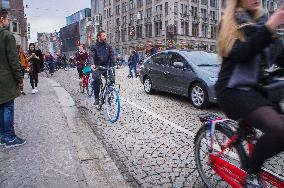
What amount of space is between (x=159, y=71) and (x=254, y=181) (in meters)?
8.16

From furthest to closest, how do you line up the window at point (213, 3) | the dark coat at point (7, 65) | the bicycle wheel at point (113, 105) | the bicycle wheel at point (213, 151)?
the window at point (213, 3) < the bicycle wheel at point (113, 105) < the dark coat at point (7, 65) < the bicycle wheel at point (213, 151)

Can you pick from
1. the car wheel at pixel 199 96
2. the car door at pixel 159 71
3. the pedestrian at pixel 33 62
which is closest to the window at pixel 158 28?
the pedestrian at pixel 33 62

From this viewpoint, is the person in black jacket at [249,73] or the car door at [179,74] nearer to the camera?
the person in black jacket at [249,73]

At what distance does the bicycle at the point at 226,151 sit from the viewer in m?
2.74

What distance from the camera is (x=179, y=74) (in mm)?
9570

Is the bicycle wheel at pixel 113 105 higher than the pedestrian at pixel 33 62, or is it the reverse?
the pedestrian at pixel 33 62

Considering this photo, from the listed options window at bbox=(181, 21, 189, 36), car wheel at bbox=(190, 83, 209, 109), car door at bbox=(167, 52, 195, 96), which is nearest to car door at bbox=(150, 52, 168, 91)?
car door at bbox=(167, 52, 195, 96)

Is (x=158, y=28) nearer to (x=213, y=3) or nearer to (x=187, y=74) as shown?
(x=213, y=3)

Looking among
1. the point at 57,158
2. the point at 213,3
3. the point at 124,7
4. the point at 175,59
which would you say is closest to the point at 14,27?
the point at 124,7

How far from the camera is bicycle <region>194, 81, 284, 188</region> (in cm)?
274

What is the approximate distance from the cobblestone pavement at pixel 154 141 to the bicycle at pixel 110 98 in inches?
7.2

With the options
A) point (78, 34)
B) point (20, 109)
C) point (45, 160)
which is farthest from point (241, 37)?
point (78, 34)

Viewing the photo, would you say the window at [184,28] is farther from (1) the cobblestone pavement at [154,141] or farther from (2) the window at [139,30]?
(1) the cobblestone pavement at [154,141]

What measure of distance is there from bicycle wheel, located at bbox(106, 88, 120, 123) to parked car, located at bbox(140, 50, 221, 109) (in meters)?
2.16
